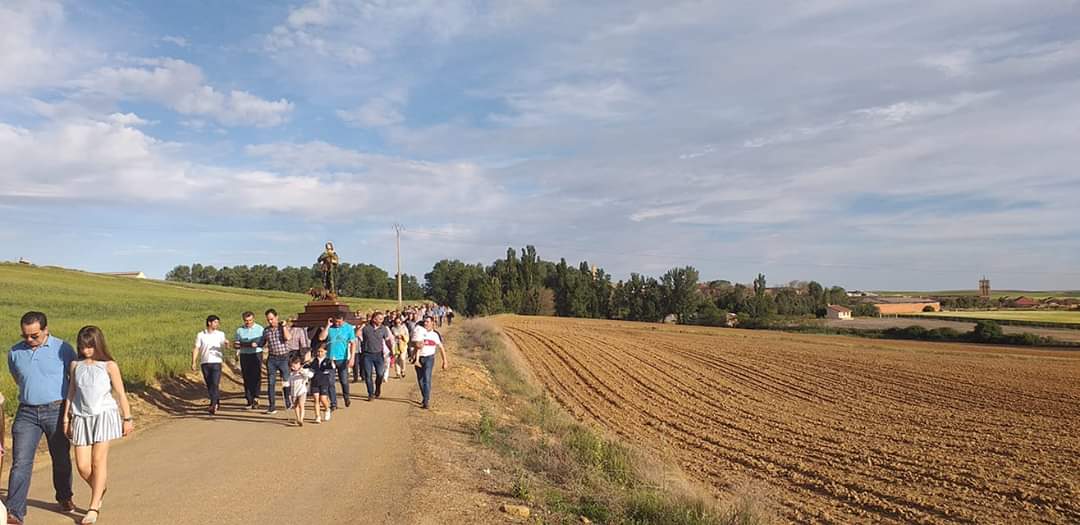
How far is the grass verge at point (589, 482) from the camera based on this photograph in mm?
6836

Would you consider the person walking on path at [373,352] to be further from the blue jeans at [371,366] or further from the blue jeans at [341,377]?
the blue jeans at [341,377]

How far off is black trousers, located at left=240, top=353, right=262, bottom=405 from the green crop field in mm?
2428

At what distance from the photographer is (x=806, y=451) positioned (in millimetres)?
14352

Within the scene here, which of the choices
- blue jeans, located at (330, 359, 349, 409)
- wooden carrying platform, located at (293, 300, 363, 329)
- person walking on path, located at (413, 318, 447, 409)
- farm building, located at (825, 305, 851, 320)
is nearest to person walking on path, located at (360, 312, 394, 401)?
blue jeans, located at (330, 359, 349, 409)

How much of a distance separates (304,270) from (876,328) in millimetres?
105761

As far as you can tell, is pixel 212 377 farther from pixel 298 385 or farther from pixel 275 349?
pixel 298 385

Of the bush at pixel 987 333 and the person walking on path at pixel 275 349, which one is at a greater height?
the person walking on path at pixel 275 349

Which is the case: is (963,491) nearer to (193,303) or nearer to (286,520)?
(286,520)

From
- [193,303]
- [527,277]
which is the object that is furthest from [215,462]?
[527,277]

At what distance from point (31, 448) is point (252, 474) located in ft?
7.32

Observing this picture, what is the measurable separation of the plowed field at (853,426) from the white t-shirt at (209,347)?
7.88 m

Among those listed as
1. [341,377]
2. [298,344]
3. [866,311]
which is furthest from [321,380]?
[866,311]

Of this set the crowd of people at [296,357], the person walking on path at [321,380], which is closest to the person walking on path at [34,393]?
the crowd of people at [296,357]

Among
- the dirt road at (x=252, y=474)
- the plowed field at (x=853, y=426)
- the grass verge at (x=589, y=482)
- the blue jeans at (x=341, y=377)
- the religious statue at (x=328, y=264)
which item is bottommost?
the plowed field at (x=853, y=426)
